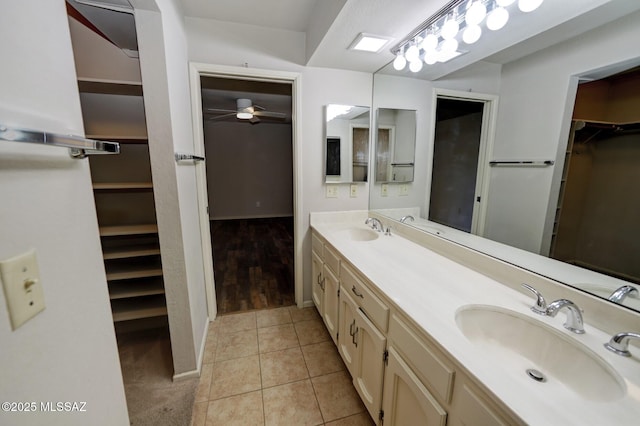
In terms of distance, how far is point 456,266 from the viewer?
1388 mm

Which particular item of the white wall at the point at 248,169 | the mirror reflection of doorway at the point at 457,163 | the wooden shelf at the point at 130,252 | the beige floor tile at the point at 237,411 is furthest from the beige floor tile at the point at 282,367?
the white wall at the point at 248,169

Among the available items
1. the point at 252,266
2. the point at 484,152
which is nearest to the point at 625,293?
the point at 484,152

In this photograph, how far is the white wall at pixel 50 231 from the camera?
16.0 inches

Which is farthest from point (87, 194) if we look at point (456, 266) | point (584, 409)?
point (456, 266)

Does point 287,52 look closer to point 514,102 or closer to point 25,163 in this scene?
point 514,102

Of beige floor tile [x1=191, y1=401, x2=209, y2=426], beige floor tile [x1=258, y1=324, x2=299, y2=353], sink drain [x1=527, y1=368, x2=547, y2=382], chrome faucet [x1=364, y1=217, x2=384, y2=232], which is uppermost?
chrome faucet [x1=364, y1=217, x2=384, y2=232]

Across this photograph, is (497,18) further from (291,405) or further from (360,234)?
(291,405)

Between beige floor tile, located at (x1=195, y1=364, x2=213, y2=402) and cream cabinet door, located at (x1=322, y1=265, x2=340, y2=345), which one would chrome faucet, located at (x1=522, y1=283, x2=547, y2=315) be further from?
beige floor tile, located at (x1=195, y1=364, x2=213, y2=402)

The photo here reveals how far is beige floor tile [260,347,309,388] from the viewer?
167 centimetres

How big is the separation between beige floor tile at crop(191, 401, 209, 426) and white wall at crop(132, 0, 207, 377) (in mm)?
237

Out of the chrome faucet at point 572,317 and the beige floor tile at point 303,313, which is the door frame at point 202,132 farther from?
the chrome faucet at point 572,317

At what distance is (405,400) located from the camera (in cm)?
103

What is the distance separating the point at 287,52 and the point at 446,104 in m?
1.29

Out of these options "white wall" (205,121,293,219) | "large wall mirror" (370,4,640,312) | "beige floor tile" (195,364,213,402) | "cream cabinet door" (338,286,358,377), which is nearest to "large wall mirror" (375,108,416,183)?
"large wall mirror" (370,4,640,312)
